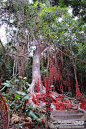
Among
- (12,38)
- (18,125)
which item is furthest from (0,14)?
(18,125)

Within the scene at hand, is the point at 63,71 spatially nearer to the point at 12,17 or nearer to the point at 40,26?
the point at 40,26

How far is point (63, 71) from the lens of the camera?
190 inches

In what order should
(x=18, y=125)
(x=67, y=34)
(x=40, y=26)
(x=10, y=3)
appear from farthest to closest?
(x=40, y=26) < (x=67, y=34) < (x=10, y=3) < (x=18, y=125)

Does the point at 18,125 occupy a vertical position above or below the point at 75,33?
below

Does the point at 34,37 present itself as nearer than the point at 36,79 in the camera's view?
Yes

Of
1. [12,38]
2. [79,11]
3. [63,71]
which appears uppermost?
[79,11]

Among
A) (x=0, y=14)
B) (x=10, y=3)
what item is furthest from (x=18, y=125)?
(x=10, y=3)

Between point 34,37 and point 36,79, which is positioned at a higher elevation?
point 34,37

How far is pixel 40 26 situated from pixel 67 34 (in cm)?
117

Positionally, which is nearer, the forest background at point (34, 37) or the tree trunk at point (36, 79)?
the forest background at point (34, 37)

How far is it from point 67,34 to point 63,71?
1745 mm

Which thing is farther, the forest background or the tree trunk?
the tree trunk

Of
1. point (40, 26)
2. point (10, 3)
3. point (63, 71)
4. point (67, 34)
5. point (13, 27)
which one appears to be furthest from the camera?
point (63, 71)

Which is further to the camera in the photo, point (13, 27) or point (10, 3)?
point (13, 27)
